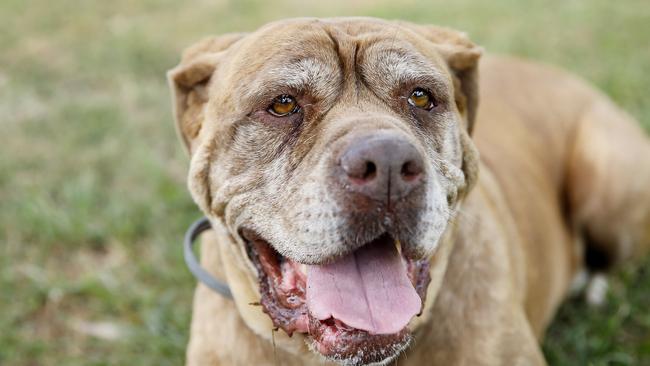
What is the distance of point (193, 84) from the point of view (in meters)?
2.93

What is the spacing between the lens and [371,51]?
264 centimetres

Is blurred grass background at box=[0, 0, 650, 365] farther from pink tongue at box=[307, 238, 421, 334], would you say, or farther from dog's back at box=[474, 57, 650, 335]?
pink tongue at box=[307, 238, 421, 334]

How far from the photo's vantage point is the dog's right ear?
2875 millimetres

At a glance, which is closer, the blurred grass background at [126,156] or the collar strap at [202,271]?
the collar strap at [202,271]

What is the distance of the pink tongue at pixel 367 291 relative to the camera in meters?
2.37

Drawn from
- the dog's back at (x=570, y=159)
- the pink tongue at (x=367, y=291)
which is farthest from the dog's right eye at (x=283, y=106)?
the dog's back at (x=570, y=159)

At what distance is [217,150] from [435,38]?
1.01 m

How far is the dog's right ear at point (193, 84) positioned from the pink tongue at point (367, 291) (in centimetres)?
80

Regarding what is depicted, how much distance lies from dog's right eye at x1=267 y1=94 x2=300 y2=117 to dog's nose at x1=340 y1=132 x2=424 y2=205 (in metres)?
0.42

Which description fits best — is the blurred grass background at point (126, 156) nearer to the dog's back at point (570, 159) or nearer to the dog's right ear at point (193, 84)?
the dog's back at point (570, 159)

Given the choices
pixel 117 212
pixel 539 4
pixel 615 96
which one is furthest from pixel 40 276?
pixel 539 4

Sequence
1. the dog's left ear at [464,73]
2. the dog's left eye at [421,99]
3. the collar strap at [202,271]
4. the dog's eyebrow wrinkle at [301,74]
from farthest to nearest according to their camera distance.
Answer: the collar strap at [202,271], the dog's left ear at [464,73], the dog's left eye at [421,99], the dog's eyebrow wrinkle at [301,74]

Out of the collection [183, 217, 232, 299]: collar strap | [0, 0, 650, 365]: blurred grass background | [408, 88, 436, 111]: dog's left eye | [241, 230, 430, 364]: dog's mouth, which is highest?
[408, 88, 436, 111]: dog's left eye

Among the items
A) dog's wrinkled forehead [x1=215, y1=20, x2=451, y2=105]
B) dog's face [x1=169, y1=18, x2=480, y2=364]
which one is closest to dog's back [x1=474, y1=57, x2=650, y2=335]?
dog's face [x1=169, y1=18, x2=480, y2=364]
